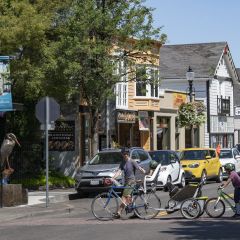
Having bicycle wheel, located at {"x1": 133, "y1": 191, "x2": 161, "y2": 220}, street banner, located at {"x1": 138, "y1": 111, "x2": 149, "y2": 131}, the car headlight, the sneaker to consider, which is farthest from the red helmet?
street banner, located at {"x1": 138, "y1": 111, "x2": 149, "y2": 131}

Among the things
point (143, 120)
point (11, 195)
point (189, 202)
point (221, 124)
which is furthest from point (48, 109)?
point (221, 124)

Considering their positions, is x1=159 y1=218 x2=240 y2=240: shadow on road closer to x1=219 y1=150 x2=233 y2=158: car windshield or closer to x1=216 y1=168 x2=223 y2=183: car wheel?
x1=216 y1=168 x2=223 y2=183: car wheel

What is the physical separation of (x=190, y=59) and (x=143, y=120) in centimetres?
1676

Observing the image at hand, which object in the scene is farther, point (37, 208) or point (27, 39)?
point (27, 39)

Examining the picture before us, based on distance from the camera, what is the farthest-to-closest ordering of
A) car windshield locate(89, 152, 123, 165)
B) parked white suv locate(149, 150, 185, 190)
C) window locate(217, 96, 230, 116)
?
1. window locate(217, 96, 230, 116)
2. parked white suv locate(149, 150, 185, 190)
3. car windshield locate(89, 152, 123, 165)

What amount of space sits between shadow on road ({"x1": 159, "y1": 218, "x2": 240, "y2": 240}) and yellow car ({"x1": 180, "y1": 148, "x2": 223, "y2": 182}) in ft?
43.1

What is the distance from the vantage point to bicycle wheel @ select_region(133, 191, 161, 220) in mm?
15633

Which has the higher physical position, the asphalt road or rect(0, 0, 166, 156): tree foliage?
rect(0, 0, 166, 156): tree foliage

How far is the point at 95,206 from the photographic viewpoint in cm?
1568

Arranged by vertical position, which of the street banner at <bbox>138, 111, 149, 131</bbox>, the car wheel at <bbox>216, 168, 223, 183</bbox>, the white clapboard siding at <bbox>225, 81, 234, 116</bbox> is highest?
the white clapboard siding at <bbox>225, 81, 234, 116</bbox>

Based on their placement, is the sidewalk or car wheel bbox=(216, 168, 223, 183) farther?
car wheel bbox=(216, 168, 223, 183)

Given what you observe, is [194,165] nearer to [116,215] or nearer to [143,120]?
[143,120]

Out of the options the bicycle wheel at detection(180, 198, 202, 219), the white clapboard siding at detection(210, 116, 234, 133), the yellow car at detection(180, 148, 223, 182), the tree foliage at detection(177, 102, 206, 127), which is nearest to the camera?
the bicycle wheel at detection(180, 198, 202, 219)

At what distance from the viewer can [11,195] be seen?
19.0 meters
